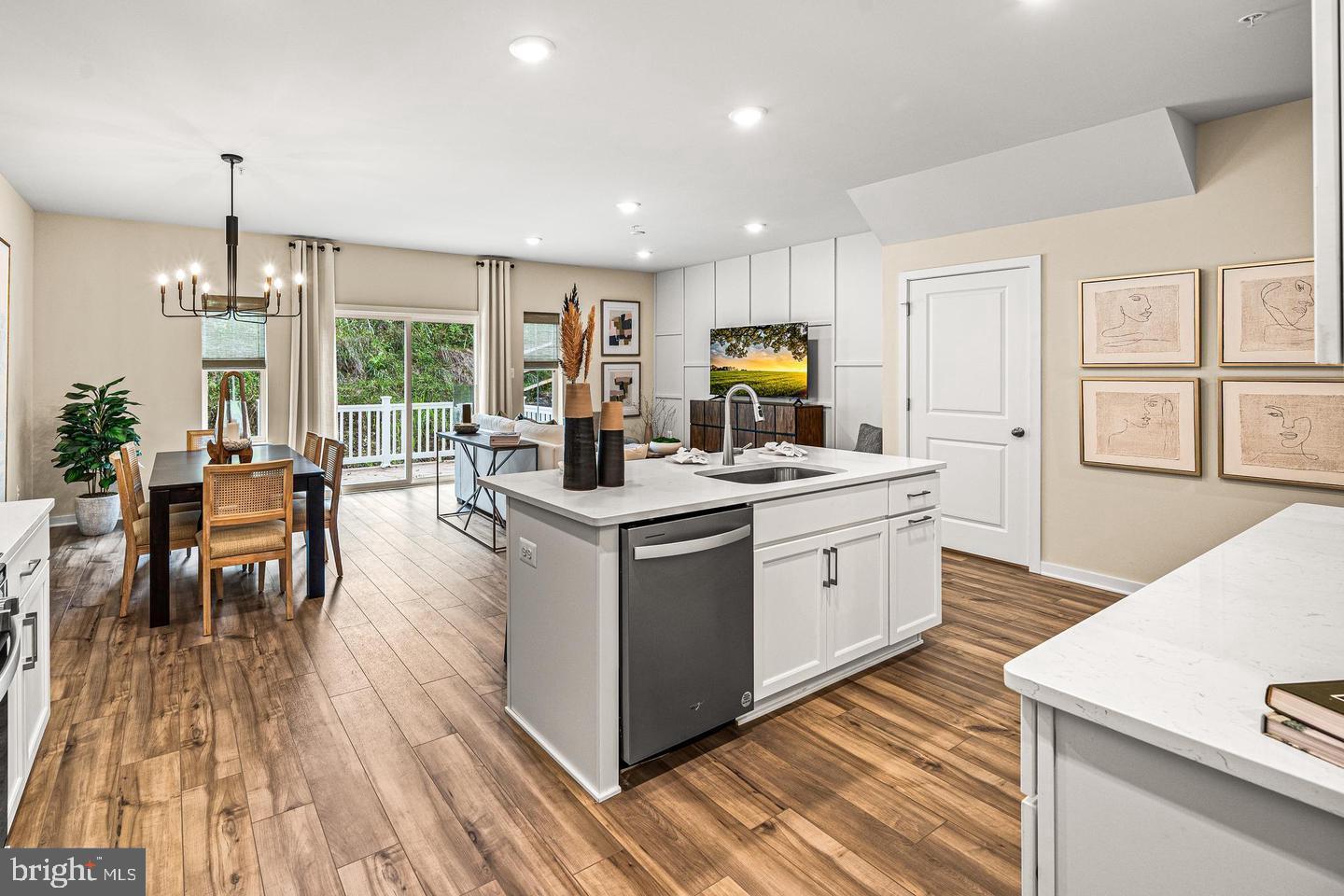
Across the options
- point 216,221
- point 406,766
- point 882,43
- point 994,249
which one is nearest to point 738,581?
point 406,766

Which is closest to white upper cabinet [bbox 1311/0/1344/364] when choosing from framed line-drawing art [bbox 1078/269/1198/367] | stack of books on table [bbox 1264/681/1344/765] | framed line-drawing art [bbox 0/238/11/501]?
stack of books on table [bbox 1264/681/1344/765]

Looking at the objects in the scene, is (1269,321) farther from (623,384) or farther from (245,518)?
(623,384)

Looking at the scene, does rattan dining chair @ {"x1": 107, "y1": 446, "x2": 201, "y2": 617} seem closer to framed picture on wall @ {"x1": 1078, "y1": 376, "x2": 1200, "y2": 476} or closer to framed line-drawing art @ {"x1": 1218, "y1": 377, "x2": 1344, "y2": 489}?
framed picture on wall @ {"x1": 1078, "y1": 376, "x2": 1200, "y2": 476}

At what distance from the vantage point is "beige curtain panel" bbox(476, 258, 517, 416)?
7984mm

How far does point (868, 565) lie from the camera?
286 centimetres

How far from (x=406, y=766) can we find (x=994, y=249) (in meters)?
4.63

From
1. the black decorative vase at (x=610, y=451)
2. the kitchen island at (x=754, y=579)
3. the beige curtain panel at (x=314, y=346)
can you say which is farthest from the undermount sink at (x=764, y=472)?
the beige curtain panel at (x=314, y=346)

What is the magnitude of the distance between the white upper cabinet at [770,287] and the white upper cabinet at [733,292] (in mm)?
95

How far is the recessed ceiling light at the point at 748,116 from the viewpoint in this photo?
3.45 m

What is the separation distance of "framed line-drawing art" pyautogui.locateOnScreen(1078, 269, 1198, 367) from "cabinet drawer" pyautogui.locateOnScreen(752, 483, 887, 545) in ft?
7.32

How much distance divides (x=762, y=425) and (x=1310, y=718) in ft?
21.8

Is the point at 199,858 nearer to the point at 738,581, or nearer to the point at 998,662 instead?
the point at 738,581

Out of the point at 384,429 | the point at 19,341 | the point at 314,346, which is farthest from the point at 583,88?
the point at 384,429

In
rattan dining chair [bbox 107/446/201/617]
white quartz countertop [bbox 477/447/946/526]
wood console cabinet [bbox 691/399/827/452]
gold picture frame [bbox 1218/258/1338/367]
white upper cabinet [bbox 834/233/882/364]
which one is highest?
white upper cabinet [bbox 834/233/882/364]
